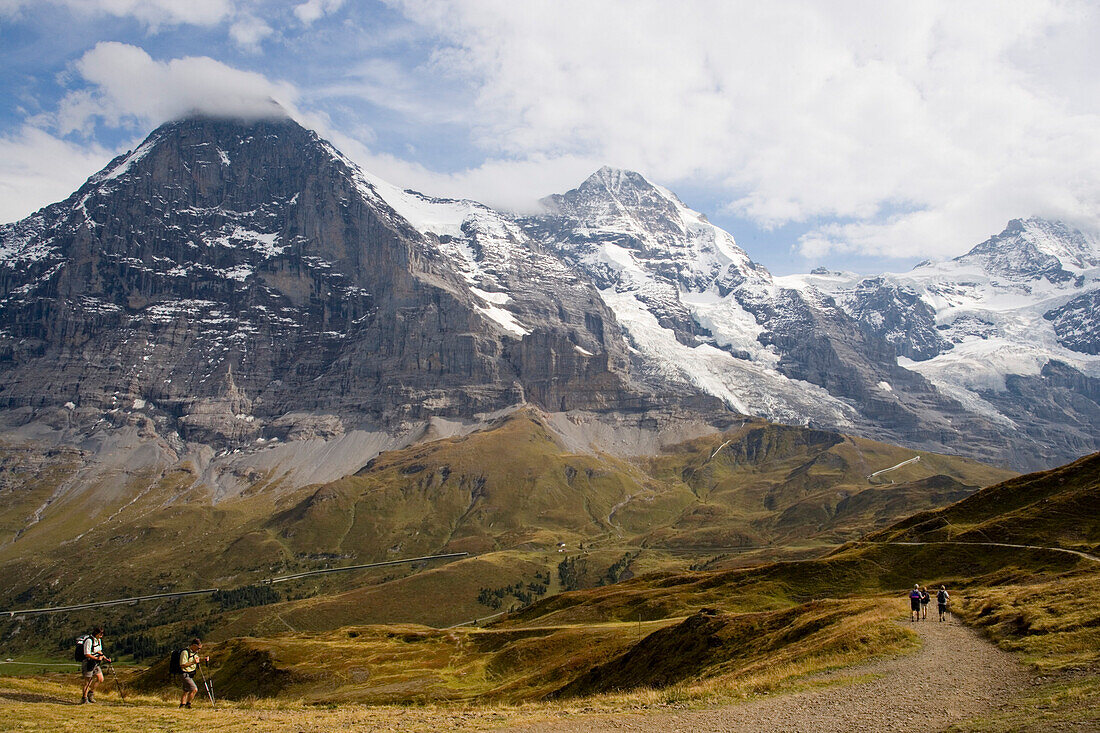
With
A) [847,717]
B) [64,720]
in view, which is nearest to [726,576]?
[847,717]

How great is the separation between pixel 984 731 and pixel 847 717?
712 cm

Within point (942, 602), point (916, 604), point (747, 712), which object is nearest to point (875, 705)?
point (747, 712)

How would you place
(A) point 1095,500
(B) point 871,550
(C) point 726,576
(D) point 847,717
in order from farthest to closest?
(C) point 726,576
(B) point 871,550
(A) point 1095,500
(D) point 847,717

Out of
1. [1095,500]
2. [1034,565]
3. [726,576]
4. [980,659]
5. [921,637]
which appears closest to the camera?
[980,659]

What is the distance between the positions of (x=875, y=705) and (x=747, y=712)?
20.4 feet

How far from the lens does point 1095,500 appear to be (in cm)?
10794

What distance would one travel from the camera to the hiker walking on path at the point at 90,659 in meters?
39.8

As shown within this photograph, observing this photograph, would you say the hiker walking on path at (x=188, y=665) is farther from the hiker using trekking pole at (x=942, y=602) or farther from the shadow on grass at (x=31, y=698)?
the hiker using trekking pole at (x=942, y=602)

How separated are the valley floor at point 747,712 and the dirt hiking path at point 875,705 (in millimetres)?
49

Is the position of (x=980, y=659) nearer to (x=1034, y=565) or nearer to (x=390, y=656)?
(x=1034, y=565)

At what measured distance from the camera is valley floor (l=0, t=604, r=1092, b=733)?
33844mm

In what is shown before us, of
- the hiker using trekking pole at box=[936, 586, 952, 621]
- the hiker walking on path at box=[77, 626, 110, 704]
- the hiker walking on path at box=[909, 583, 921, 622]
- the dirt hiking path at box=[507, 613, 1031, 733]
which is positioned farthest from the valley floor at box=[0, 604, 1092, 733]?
the hiker walking on path at box=[909, 583, 921, 622]

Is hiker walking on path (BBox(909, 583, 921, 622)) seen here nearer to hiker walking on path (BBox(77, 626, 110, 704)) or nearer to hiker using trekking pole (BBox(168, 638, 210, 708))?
hiker using trekking pole (BBox(168, 638, 210, 708))

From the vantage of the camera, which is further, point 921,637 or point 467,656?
point 467,656
